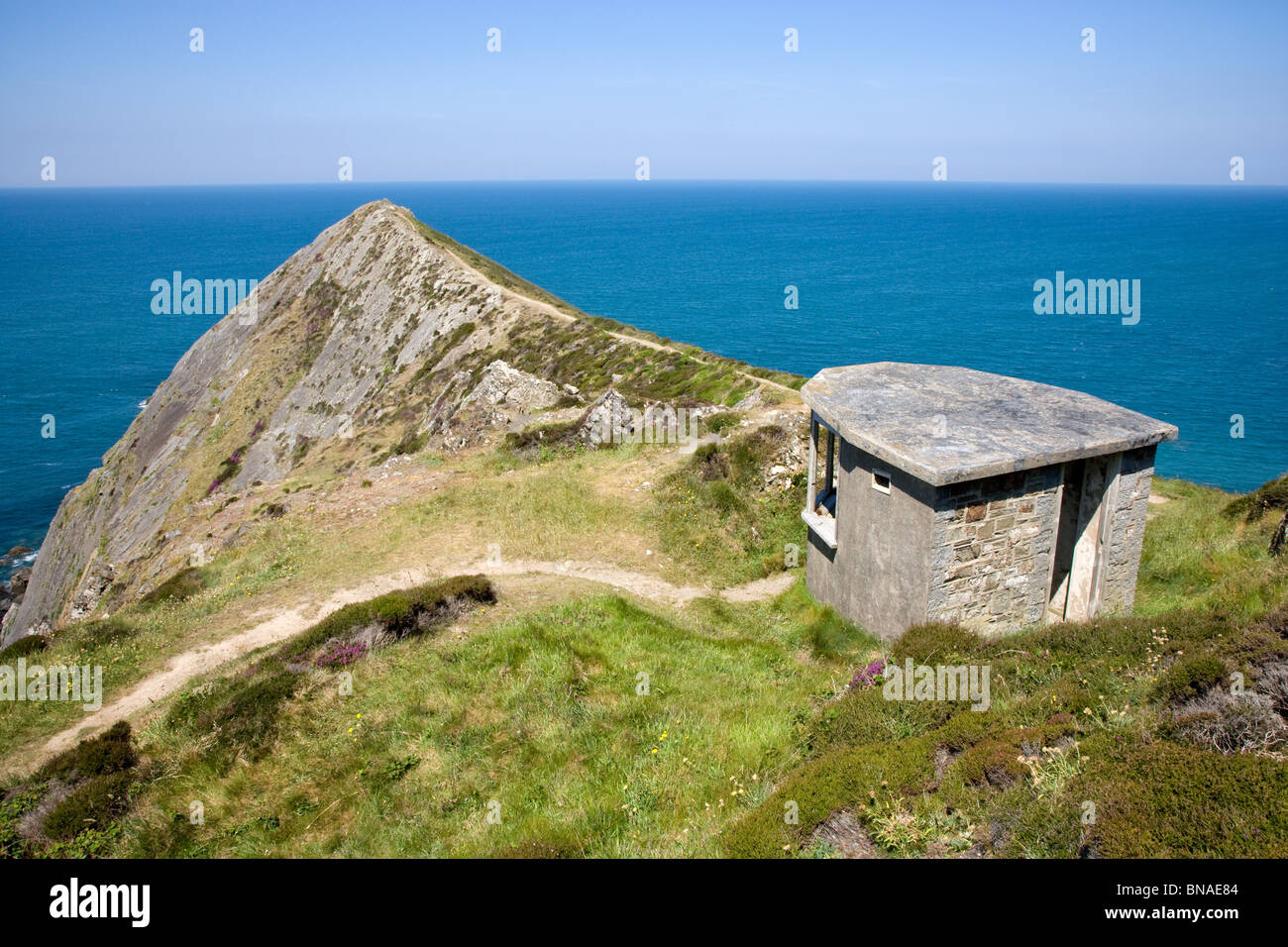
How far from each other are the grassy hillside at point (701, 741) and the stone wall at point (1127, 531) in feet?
2.51

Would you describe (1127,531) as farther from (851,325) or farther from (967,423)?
(851,325)

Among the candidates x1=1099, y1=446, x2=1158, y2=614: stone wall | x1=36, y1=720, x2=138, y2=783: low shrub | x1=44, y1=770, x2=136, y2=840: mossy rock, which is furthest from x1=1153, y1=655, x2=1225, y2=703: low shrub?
x1=36, y1=720, x2=138, y2=783: low shrub

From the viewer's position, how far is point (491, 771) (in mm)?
11164

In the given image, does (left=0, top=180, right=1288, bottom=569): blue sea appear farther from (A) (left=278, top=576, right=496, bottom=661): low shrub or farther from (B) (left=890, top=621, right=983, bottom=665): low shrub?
(A) (left=278, top=576, right=496, bottom=661): low shrub

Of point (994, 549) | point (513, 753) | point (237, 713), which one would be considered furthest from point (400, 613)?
point (994, 549)

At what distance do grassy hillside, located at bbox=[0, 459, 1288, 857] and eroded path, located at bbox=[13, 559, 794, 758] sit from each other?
1150mm

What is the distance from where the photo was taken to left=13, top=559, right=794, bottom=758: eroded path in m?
15.3

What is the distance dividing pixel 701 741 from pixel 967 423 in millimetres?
7958

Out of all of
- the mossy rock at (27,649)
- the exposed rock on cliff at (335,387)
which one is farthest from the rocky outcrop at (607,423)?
the mossy rock at (27,649)

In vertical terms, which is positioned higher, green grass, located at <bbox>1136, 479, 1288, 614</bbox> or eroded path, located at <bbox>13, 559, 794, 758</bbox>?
green grass, located at <bbox>1136, 479, 1288, 614</bbox>

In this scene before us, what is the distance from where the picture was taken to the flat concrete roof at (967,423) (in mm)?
12875

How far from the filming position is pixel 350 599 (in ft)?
61.3

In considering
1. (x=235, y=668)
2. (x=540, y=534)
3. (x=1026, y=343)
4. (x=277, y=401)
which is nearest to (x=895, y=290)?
(x=1026, y=343)

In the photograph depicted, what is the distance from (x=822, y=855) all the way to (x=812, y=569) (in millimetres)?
10407
